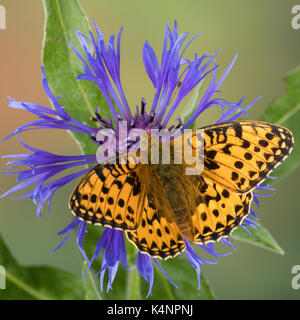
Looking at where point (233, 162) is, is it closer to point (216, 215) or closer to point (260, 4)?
point (216, 215)

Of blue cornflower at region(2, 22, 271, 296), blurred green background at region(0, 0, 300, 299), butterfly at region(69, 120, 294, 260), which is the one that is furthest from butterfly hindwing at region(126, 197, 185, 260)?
blurred green background at region(0, 0, 300, 299)

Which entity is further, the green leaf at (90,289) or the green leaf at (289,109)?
the green leaf at (289,109)

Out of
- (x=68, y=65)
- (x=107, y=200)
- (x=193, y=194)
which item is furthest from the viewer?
(x=68, y=65)

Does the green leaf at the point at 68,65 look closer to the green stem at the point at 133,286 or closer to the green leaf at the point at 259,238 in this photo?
the green stem at the point at 133,286

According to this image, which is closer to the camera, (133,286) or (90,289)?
(90,289)

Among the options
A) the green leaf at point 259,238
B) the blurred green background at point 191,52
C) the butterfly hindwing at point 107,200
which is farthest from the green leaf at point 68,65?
the blurred green background at point 191,52

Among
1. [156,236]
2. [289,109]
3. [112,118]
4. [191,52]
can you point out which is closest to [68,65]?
[112,118]

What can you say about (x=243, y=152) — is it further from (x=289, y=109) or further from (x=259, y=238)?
(x=289, y=109)
